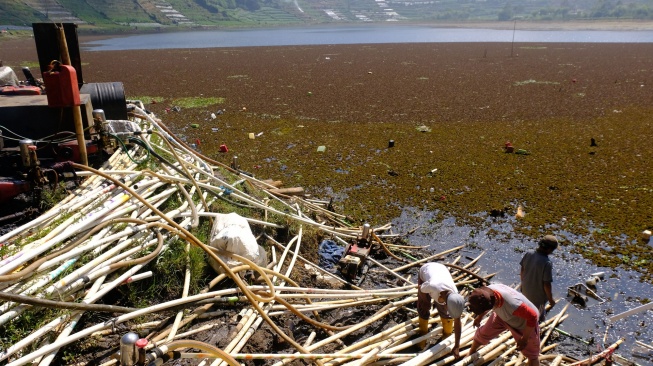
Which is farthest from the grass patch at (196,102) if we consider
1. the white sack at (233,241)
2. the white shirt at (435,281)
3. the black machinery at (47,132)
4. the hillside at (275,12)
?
the hillside at (275,12)

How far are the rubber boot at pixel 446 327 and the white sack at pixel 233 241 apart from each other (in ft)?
7.39

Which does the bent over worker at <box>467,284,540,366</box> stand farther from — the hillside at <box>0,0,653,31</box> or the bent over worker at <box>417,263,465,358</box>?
the hillside at <box>0,0,653,31</box>

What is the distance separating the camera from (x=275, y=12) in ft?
513

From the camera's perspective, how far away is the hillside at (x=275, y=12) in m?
92.8

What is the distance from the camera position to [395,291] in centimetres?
599

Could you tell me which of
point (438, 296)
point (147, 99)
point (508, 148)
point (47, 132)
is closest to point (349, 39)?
point (147, 99)

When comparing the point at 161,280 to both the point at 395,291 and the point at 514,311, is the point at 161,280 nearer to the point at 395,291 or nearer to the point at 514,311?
the point at 395,291

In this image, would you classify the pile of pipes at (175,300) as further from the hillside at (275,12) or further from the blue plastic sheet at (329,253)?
the hillside at (275,12)

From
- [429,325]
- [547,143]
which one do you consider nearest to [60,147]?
[429,325]

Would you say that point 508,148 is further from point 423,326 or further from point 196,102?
point 196,102

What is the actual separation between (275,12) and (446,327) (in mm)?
164406

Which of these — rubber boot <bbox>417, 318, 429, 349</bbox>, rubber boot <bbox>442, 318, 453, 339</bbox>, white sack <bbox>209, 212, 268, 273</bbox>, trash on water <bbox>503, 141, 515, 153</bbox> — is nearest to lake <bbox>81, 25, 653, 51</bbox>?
trash on water <bbox>503, 141, 515, 153</bbox>

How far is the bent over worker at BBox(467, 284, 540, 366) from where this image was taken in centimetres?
437

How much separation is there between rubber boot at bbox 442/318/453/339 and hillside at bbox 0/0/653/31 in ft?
319
